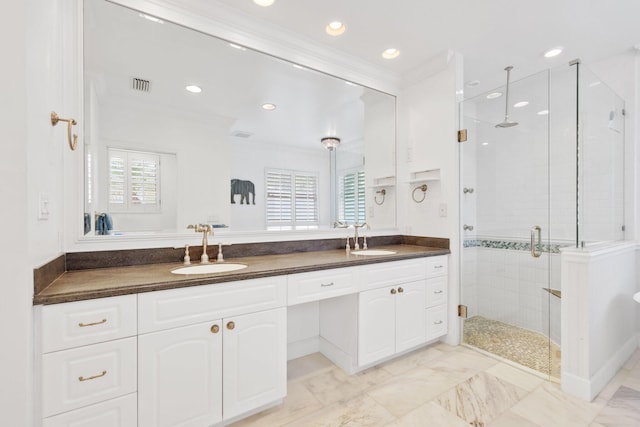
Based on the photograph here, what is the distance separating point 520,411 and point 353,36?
2.74 meters

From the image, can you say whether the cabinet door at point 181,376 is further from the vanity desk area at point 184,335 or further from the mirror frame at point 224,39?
the mirror frame at point 224,39

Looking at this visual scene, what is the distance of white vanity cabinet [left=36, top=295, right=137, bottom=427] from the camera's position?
1.09 meters

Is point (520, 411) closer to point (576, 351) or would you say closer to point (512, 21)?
point (576, 351)

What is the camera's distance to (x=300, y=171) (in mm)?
2447

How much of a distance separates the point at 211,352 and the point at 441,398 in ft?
4.67

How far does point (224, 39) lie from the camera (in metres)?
2.00

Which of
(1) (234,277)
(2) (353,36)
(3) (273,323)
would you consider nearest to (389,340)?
(3) (273,323)

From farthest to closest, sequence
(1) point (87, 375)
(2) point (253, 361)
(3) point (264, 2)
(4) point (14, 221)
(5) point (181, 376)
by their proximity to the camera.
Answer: (3) point (264, 2) < (2) point (253, 361) < (5) point (181, 376) < (1) point (87, 375) < (4) point (14, 221)

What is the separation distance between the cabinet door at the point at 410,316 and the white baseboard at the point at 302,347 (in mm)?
664

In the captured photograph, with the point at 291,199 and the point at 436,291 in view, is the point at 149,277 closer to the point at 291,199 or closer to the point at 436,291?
the point at 291,199

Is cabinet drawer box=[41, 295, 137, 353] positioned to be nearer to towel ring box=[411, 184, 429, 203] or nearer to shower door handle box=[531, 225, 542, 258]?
towel ring box=[411, 184, 429, 203]

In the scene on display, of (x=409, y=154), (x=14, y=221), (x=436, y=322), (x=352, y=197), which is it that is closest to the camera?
(x=14, y=221)

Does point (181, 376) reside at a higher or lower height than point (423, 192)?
lower

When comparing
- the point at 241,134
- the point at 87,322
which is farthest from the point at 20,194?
the point at 241,134
